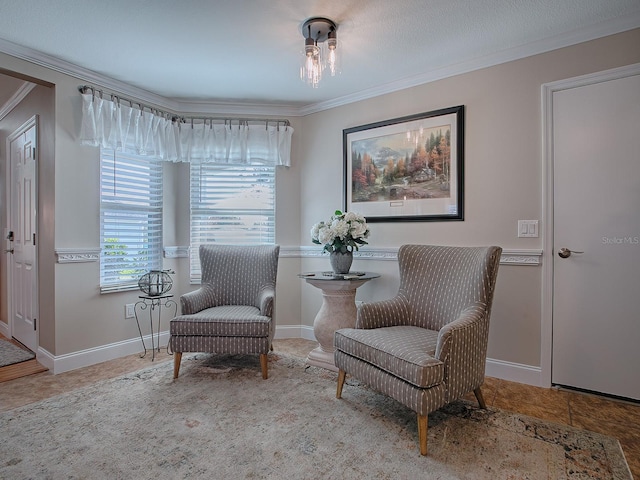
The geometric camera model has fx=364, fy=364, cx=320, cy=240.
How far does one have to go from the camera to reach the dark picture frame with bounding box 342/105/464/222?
2852mm

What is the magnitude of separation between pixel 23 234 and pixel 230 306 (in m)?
2.08

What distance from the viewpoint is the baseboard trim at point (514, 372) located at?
8.32 feet

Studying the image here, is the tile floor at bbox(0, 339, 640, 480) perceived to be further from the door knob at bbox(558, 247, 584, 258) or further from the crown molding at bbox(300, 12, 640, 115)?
the crown molding at bbox(300, 12, 640, 115)

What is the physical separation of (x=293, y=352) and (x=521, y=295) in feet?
6.20

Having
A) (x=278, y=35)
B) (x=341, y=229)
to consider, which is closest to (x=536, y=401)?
(x=341, y=229)

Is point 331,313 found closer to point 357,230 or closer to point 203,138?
point 357,230

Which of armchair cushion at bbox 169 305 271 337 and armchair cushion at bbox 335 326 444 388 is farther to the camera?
armchair cushion at bbox 169 305 271 337

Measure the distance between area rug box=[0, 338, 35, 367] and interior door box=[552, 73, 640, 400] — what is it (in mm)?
4153

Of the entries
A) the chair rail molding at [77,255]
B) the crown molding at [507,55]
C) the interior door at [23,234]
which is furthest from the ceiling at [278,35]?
the chair rail molding at [77,255]

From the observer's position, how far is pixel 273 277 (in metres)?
3.16

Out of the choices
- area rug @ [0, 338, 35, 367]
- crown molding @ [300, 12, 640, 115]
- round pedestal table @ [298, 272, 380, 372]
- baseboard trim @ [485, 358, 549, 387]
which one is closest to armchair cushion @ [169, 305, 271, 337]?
round pedestal table @ [298, 272, 380, 372]

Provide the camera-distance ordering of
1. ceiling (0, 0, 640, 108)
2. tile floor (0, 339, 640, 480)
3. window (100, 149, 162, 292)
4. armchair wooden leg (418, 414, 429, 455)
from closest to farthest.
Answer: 1. armchair wooden leg (418, 414, 429, 455)
2. tile floor (0, 339, 640, 480)
3. ceiling (0, 0, 640, 108)
4. window (100, 149, 162, 292)

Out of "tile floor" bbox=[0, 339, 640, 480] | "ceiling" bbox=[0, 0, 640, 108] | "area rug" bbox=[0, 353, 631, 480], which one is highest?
"ceiling" bbox=[0, 0, 640, 108]

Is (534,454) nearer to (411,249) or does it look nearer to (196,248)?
(411,249)
